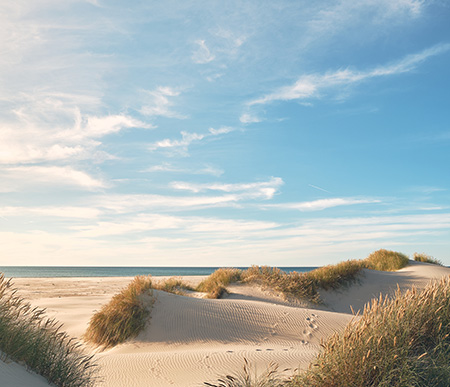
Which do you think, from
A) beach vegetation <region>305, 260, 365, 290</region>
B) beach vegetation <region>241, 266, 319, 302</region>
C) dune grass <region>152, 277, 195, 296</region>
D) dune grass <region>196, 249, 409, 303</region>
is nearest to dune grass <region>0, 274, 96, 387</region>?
dune grass <region>152, 277, 195, 296</region>

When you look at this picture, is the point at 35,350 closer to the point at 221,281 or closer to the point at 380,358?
the point at 380,358

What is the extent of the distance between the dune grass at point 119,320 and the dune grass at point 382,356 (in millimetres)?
6282

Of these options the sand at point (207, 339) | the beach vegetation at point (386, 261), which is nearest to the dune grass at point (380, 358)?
the sand at point (207, 339)

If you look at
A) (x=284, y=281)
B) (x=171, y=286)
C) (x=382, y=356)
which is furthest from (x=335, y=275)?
(x=382, y=356)

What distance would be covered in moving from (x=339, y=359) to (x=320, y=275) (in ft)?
41.1

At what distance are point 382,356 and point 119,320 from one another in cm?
714

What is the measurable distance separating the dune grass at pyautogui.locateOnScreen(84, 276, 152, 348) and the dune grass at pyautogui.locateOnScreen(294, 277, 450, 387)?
6282 millimetres

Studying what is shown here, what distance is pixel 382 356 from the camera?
412 cm

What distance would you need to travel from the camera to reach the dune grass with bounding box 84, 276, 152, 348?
9531mm

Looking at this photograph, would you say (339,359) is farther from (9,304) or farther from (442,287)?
(9,304)

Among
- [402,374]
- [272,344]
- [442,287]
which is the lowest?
[272,344]

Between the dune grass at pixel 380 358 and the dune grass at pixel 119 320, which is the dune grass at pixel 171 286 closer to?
the dune grass at pixel 119 320

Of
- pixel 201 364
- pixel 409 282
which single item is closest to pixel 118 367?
pixel 201 364

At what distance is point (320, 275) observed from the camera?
16234 mm
